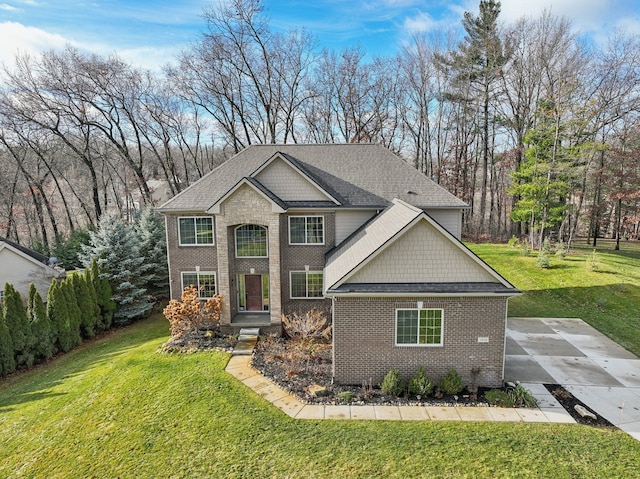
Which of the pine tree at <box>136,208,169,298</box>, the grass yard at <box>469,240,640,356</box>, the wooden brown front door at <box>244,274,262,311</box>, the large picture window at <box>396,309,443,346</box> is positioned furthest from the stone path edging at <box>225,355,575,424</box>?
the pine tree at <box>136,208,169,298</box>

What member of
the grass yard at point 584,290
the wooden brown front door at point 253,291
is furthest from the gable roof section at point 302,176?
the grass yard at point 584,290

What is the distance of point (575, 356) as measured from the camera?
12211 millimetres

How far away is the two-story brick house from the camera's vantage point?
33.5ft

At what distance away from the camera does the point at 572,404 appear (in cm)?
935

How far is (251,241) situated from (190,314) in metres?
4.09

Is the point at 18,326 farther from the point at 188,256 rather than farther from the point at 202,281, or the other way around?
the point at 202,281

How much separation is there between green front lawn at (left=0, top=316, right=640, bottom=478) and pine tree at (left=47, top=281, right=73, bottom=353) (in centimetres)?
520

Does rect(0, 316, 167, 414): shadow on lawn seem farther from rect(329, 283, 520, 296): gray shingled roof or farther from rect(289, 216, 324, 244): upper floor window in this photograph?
rect(329, 283, 520, 296): gray shingled roof

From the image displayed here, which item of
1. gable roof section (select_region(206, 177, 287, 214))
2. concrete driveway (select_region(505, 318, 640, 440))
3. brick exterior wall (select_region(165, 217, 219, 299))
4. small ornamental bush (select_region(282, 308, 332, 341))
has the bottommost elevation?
concrete driveway (select_region(505, 318, 640, 440))

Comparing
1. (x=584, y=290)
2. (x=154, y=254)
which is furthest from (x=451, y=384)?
(x=154, y=254)

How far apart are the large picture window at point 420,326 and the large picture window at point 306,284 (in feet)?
18.6

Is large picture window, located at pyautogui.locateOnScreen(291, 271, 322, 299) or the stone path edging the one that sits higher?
large picture window, located at pyautogui.locateOnScreen(291, 271, 322, 299)

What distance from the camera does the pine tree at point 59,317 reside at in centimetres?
1543

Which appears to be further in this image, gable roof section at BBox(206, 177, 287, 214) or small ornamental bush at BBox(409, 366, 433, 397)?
gable roof section at BBox(206, 177, 287, 214)
